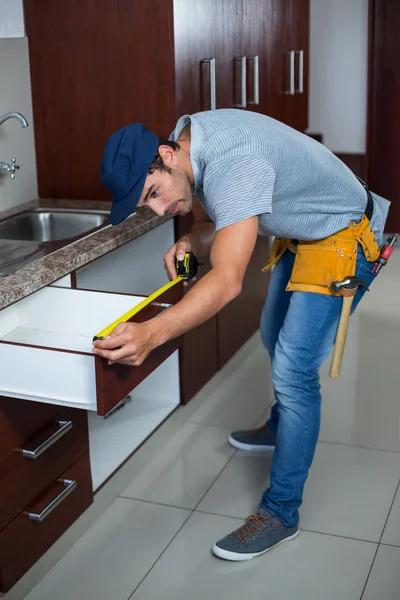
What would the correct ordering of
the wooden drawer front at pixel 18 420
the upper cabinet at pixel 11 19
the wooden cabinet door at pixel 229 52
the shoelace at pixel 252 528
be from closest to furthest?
the wooden drawer front at pixel 18 420 < the shoelace at pixel 252 528 < the upper cabinet at pixel 11 19 < the wooden cabinet door at pixel 229 52

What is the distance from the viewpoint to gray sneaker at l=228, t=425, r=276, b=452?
2.85 meters

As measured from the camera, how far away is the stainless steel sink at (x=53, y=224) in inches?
109

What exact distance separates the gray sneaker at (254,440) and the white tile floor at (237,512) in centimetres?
3

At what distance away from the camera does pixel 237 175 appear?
179cm

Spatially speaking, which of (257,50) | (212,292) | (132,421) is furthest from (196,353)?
(212,292)

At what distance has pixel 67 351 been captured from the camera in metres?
1.71

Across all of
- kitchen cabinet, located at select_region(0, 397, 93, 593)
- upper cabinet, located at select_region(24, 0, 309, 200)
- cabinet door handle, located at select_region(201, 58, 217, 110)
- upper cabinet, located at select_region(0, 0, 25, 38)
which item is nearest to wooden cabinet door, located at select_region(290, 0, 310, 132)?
upper cabinet, located at select_region(24, 0, 309, 200)

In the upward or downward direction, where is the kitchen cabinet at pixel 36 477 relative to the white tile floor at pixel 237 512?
upward

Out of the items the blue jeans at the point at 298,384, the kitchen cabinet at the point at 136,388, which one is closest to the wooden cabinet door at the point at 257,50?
the kitchen cabinet at the point at 136,388

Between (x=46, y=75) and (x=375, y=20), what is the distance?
3074mm

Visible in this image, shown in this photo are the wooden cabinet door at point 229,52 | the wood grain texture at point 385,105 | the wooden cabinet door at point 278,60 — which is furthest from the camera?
the wood grain texture at point 385,105

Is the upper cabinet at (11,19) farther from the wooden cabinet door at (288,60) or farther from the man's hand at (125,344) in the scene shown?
the man's hand at (125,344)

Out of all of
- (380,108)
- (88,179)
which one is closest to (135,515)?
(88,179)

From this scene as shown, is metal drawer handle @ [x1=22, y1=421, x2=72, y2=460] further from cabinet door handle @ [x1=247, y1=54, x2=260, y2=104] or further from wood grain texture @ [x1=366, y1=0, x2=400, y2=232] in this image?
wood grain texture @ [x1=366, y1=0, x2=400, y2=232]
